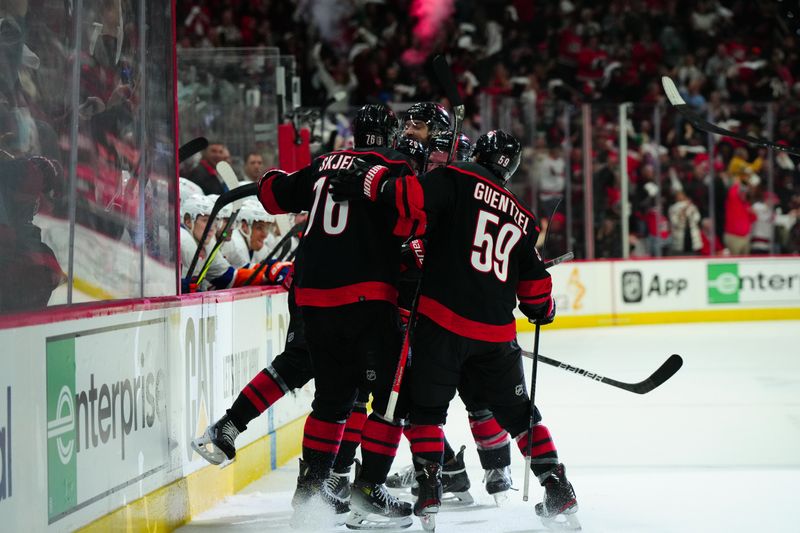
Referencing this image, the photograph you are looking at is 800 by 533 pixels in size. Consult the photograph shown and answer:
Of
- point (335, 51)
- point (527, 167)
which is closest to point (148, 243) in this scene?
point (527, 167)

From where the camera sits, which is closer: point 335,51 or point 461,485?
point 461,485

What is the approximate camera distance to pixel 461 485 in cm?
428

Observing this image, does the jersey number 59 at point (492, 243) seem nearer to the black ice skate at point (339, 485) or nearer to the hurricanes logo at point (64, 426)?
the black ice skate at point (339, 485)

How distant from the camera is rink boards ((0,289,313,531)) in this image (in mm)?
2668

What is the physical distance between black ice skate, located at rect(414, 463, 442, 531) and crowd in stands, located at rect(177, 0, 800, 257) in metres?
7.12

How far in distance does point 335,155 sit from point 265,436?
4.94 feet

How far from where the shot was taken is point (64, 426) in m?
2.90

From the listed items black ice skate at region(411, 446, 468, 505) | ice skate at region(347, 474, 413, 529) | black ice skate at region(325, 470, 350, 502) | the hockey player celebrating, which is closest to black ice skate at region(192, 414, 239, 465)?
black ice skate at region(325, 470, 350, 502)

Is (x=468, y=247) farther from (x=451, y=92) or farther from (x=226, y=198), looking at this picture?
(x=226, y=198)

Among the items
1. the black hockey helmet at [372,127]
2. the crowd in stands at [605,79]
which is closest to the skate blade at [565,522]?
the black hockey helmet at [372,127]

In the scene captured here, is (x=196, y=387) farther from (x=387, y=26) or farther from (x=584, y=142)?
(x=387, y=26)

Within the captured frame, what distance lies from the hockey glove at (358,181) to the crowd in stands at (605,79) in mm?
6949

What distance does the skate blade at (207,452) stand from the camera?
388 centimetres

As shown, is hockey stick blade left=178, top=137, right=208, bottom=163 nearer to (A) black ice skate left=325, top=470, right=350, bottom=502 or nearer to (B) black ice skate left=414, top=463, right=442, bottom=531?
(A) black ice skate left=325, top=470, right=350, bottom=502
